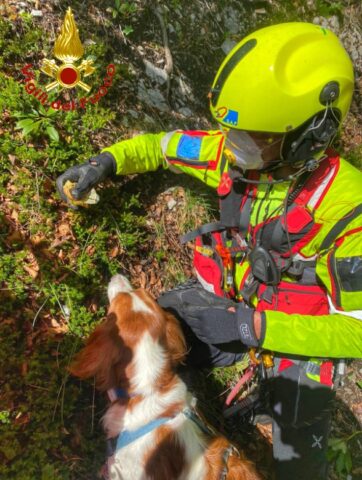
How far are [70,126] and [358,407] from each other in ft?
16.2

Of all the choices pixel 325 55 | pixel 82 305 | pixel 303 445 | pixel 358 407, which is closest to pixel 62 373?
pixel 82 305

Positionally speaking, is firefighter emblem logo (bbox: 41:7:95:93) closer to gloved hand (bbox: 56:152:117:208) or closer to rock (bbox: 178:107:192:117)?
gloved hand (bbox: 56:152:117:208)

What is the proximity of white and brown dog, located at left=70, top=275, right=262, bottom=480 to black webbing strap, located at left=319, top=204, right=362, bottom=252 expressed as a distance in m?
1.33

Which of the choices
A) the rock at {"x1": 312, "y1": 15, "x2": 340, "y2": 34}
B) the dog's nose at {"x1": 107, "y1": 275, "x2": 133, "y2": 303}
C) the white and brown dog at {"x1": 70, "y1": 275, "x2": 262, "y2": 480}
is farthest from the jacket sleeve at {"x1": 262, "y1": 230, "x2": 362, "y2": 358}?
the rock at {"x1": 312, "y1": 15, "x2": 340, "y2": 34}

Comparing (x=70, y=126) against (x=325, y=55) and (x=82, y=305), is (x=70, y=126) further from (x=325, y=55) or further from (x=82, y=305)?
(x=325, y=55)

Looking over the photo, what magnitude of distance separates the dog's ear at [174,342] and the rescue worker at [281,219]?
35cm

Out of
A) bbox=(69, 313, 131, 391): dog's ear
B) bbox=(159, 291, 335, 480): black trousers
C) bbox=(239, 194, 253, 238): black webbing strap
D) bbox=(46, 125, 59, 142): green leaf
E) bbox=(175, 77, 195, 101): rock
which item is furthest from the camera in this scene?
bbox=(175, 77, 195, 101): rock

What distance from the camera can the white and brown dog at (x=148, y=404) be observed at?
2891 millimetres

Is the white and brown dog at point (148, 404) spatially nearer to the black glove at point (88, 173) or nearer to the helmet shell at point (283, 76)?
the black glove at point (88, 173)

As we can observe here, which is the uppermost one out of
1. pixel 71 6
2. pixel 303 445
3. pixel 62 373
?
pixel 71 6

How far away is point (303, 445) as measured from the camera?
3.60 m

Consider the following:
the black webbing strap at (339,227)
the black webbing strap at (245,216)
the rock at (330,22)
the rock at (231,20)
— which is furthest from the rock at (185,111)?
the rock at (330,22)

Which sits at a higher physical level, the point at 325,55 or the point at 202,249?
the point at 325,55

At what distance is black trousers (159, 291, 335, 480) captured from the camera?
3.52 m
